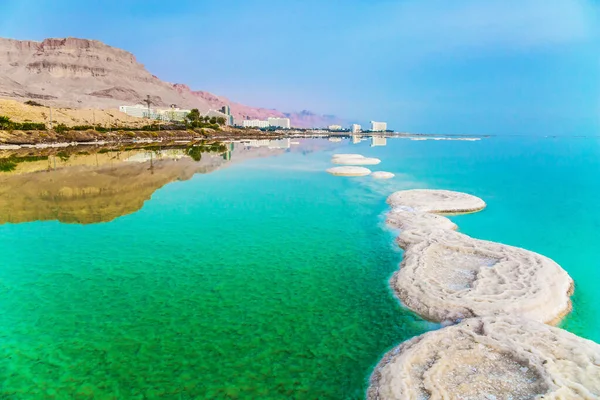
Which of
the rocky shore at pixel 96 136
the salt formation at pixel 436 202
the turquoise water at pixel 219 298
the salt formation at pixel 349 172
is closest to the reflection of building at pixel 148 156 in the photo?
the rocky shore at pixel 96 136

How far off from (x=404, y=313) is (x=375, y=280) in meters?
3.03

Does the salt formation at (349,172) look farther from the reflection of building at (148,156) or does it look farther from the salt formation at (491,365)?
the salt formation at (491,365)

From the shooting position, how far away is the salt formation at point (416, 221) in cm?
2325

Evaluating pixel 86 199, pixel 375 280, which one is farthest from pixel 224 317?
pixel 86 199

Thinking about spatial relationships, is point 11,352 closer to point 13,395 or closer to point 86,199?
point 13,395

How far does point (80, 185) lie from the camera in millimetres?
36812

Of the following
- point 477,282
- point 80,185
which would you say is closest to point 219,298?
point 477,282

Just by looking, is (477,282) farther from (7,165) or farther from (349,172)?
(7,165)

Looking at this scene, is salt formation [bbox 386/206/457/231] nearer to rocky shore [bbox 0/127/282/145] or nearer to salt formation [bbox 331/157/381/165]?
salt formation [bbox 331/157/381/165]

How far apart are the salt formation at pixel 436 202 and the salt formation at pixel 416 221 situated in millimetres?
1987

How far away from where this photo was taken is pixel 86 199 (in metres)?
31.4

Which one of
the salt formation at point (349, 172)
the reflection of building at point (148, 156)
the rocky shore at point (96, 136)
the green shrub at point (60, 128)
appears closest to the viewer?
the salt formation at point (349, 172)

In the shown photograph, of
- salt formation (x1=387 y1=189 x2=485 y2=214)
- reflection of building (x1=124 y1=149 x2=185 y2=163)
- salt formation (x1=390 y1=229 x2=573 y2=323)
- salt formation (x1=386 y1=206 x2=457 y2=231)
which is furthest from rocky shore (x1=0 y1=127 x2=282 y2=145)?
salt formation (x1=390 y1=229 x2=573 y2=323)

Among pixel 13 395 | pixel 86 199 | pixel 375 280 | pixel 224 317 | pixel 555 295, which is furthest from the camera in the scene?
pixel 86 199
